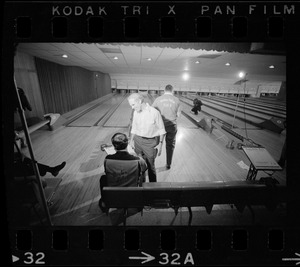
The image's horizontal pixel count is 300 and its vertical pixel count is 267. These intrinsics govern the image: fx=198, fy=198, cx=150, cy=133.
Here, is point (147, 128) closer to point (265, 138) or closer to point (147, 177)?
point (147, 177)

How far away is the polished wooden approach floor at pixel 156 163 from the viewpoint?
2.19 metres

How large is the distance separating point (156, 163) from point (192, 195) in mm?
1561

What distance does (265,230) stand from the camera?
1940mm

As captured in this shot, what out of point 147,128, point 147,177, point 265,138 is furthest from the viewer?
point 265,138

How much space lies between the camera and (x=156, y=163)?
3.40 metres

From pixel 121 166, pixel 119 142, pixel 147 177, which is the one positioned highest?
pixel 119 142
